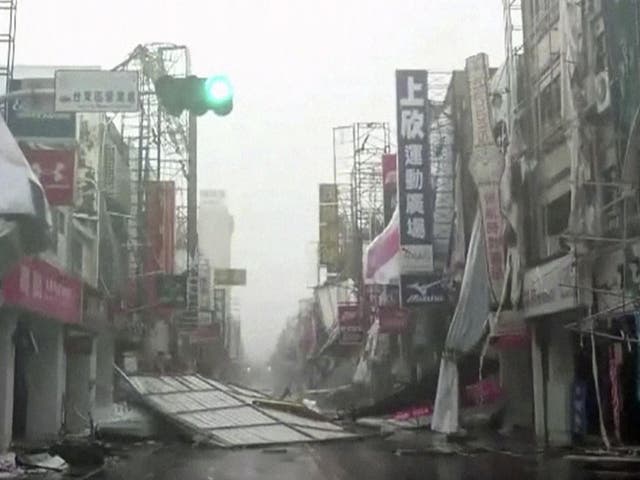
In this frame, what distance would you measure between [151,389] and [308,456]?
24.6 feet

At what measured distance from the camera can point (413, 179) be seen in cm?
3409

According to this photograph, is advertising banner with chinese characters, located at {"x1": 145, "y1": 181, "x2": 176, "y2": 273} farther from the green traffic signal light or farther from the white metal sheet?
the green traffic signal light

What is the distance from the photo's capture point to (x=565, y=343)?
88.5 feet

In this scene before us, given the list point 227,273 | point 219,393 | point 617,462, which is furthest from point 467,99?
point 227,273

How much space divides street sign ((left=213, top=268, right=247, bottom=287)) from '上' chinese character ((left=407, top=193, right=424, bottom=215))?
60.7 m

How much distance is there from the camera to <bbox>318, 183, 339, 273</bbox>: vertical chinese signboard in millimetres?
65000

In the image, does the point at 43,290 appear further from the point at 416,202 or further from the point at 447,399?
the point at 416,202

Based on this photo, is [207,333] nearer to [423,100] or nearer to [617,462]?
[423,100]

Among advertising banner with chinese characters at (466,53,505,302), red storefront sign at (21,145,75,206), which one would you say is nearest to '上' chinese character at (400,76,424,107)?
advertising banner with chinese characters at (466,53,505,302)

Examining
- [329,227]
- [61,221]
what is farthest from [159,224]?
[329,227]

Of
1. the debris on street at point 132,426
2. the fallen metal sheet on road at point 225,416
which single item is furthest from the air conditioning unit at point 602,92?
the debris on street at point 132,426

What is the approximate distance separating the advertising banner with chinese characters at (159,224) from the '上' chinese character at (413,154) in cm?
1214

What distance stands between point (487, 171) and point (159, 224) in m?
18.4

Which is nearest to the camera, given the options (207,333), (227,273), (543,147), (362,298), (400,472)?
(400,472)
